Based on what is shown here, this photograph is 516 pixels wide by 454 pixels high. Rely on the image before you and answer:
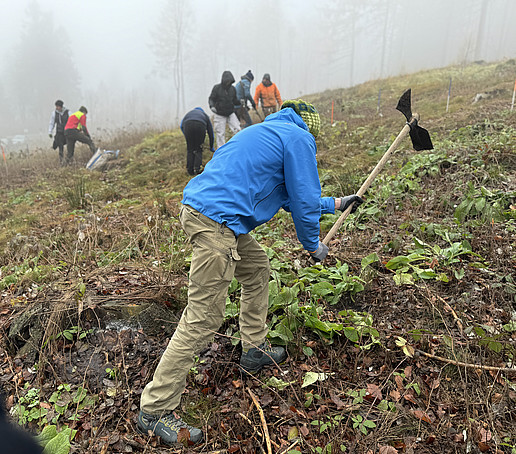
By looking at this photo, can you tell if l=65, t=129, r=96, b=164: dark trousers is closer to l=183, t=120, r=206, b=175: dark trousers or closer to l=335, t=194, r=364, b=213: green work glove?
l=183, t=120, r=206, b=175: dark trousers

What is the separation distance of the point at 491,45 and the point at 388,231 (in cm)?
5939

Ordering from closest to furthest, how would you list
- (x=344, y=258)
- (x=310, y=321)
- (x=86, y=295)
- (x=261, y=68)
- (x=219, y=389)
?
(x=219, y=389)
(x=310, y=321)
(x=86, y=295)
(x=344, y=258)
(x=261, y=68)

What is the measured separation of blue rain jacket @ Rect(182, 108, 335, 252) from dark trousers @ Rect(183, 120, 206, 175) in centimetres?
613

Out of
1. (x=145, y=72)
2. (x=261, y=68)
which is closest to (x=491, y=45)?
(x=261, y=68)

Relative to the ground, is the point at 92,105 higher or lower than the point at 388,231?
lower

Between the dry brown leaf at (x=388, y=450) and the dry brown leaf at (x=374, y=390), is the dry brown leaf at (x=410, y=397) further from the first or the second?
the dry brown leaf at (x=388, y=450)

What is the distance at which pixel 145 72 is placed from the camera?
90938 millimetres

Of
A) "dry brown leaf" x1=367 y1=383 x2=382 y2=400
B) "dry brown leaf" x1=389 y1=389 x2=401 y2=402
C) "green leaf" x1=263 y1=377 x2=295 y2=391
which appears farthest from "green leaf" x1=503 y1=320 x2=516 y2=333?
"green leaf" x1=263 y1=377 x2=295 y2=391

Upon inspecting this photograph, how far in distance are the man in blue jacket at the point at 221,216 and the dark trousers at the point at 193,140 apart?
241 inches

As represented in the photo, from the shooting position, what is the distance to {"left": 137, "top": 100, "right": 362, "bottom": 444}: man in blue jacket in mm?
2141

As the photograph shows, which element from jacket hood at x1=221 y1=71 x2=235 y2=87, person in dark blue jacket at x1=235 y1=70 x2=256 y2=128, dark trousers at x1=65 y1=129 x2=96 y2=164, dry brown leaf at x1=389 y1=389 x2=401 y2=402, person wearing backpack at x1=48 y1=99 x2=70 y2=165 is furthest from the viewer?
person wearing backpack at x1=48 y1=99 x2=70 y2=165

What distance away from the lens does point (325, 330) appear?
277 centimetres

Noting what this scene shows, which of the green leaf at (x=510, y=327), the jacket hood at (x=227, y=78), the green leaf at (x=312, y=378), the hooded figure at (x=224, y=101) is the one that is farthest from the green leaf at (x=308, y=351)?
the jacket hood at (x=227, y=78)

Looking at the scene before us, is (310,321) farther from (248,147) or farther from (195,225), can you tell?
(248,147)
